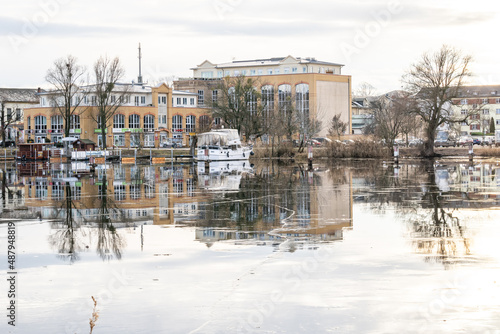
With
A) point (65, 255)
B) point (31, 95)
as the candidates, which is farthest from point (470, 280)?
point (31, 95)

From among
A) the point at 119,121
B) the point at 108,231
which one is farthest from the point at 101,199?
the point at 119,121

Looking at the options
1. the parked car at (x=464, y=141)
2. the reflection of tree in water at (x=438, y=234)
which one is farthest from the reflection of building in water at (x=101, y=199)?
the parked car at (x=464, y=141)

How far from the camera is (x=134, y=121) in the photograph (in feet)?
380

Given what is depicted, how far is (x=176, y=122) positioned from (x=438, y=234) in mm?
104637

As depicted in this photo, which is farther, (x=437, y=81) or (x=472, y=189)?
(x=437, y=81)

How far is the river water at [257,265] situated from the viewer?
10.1 metres

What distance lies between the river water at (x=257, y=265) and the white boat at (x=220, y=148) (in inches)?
1854

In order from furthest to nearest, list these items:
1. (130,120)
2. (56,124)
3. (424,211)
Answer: (56,124) < (130,120) < (424,211)

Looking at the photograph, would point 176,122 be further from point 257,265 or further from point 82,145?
point 257,265

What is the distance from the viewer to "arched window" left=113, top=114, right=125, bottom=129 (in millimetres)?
113562

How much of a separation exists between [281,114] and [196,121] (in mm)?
31701

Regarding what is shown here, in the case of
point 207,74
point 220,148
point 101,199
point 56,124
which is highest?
point 207,74

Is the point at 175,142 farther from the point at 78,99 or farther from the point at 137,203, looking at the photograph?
the point at 137,203

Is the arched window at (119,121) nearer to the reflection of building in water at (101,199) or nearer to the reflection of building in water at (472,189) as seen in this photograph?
the reflection of building in water at (101,199)
